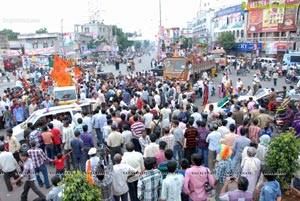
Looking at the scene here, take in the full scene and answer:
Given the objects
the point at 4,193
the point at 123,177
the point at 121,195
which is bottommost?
the point at 4,193

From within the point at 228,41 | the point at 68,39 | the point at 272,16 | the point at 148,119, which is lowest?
the point at 148,119

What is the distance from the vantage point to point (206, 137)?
707 cm

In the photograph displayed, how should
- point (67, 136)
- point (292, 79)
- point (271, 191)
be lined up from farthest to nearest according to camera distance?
1. point (292, 79)
2. point (67, 136)
3. point (271, 191)

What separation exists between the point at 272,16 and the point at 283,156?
3899 cm

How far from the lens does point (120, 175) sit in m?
5.12

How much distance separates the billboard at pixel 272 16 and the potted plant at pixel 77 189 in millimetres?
38510

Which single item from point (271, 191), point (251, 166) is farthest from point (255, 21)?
point (271, 191)

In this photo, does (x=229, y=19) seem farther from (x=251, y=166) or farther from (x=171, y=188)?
(x=171, y=188)

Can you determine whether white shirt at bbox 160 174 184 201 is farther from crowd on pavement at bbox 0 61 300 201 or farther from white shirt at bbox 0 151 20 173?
white shirt at bbox 0 151 20 173

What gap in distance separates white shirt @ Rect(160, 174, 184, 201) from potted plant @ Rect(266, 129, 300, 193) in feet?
7.46

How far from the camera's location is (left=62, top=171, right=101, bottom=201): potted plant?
4070 mm

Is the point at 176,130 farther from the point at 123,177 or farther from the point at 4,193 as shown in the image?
the point at 4,193

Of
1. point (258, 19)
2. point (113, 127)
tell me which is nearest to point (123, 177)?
point (113, 127)

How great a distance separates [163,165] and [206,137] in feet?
7.33
